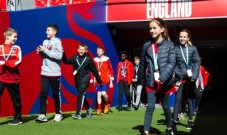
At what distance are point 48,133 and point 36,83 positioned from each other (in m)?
2.92

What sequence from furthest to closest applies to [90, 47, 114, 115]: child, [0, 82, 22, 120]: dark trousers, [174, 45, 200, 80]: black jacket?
[90, 47, 114, 115]: child, [0, 82, 22, 120]: dark trousers, [174, 45, 200, 80]: black jacket

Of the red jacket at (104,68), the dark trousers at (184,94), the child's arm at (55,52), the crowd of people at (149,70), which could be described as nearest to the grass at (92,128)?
the crowd of people at (149,70)

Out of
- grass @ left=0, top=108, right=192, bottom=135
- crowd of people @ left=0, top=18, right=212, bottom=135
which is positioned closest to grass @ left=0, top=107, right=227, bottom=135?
grass @ left=0, top=108, right=192, bottom=135

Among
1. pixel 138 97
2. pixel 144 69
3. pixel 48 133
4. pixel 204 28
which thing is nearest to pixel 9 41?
pixel 48 133

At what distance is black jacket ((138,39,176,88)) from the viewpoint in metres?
5.09

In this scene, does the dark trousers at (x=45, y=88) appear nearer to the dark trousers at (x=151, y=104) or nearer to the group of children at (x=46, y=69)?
the group of children at (x=46, y=69)

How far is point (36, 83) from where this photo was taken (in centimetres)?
823

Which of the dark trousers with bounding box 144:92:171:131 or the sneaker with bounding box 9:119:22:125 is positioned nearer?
the dark trousers with bounding box 144:92:171:131

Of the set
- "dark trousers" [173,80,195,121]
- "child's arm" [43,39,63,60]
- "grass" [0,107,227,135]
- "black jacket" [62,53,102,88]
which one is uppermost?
"child's arm" [43,39,63,60]

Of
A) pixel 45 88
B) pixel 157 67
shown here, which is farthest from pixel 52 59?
pixel 157 67

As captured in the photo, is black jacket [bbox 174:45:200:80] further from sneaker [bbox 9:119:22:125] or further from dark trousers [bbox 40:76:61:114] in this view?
sneaker [bbox 9:119:22:125]

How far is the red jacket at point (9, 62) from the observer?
20.0 feet

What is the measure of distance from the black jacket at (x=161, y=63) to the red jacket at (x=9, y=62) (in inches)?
84.6

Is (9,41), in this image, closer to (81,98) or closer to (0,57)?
(0,57)
